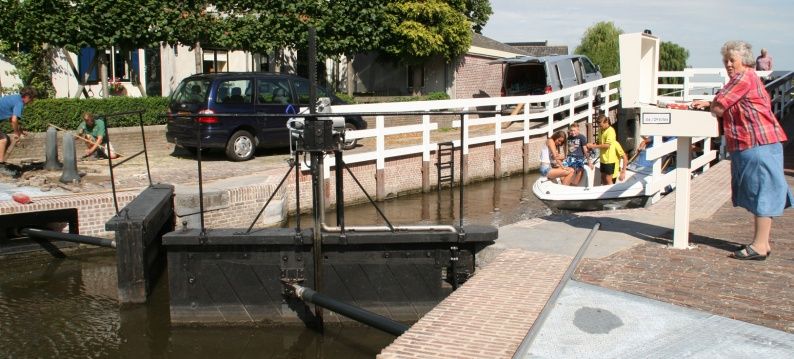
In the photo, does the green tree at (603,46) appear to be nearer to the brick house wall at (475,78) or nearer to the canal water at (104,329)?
the brick house wall at (475,78)

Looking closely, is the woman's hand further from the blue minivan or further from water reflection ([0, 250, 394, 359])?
the blue minivan

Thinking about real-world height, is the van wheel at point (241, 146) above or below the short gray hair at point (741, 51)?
below

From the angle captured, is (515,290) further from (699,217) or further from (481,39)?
(481,39)

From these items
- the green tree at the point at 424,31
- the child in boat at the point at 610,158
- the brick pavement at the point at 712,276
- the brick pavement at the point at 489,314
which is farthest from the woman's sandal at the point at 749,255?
the green tree at the point at 424,31

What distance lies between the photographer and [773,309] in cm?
540

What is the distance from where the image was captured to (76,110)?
17.5 metres

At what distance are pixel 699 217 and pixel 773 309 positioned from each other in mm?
3387

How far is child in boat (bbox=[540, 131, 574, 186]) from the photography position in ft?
38.9

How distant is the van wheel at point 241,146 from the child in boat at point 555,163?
6204 mm

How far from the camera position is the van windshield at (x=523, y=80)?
22.2 m

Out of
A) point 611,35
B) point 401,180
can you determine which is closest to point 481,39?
point 401,180

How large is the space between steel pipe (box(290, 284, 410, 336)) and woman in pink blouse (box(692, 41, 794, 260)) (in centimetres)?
310

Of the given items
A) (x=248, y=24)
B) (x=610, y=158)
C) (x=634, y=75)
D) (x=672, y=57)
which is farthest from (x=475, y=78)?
(x=672, y=57)

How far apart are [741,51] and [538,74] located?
16.0m
